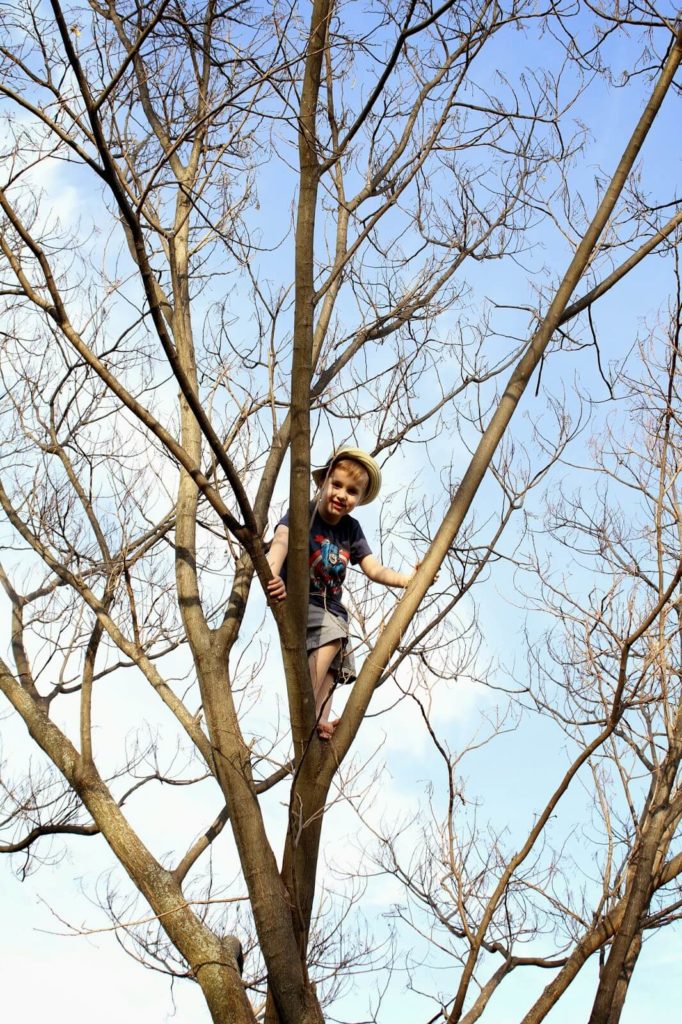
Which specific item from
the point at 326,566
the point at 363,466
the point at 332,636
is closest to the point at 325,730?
the point at 332,636

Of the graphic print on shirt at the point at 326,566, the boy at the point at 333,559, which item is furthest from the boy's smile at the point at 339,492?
the graphic print on shirt at the point at 326,566

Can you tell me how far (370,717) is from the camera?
12.0ft

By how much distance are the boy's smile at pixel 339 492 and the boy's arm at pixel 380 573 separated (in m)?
0.27

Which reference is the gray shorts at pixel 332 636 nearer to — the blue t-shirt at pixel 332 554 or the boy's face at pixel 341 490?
the blue t-shirt at pixel 332 554

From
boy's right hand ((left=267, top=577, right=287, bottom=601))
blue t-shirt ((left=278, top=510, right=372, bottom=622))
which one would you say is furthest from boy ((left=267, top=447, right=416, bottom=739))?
boy's right hand ((left=267, top=577, right=287, bottom=601))

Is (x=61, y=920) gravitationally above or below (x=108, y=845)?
below

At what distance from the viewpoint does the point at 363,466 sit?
4113mm

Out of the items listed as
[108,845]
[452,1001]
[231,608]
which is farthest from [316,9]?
[452,1001]

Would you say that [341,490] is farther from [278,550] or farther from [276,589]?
[276,589]

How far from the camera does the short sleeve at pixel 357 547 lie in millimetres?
4281

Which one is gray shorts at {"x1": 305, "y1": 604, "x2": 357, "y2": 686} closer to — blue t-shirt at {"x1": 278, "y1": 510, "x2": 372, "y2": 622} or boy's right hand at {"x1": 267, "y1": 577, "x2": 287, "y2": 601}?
blue t-shirt at {"x1": 278, "y1": 510, "x2": 372, "y2": 622}

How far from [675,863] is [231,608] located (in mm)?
2165

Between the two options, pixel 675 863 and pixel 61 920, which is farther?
pixel 675 863

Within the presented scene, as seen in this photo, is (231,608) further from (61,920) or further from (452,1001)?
(452,1001)
